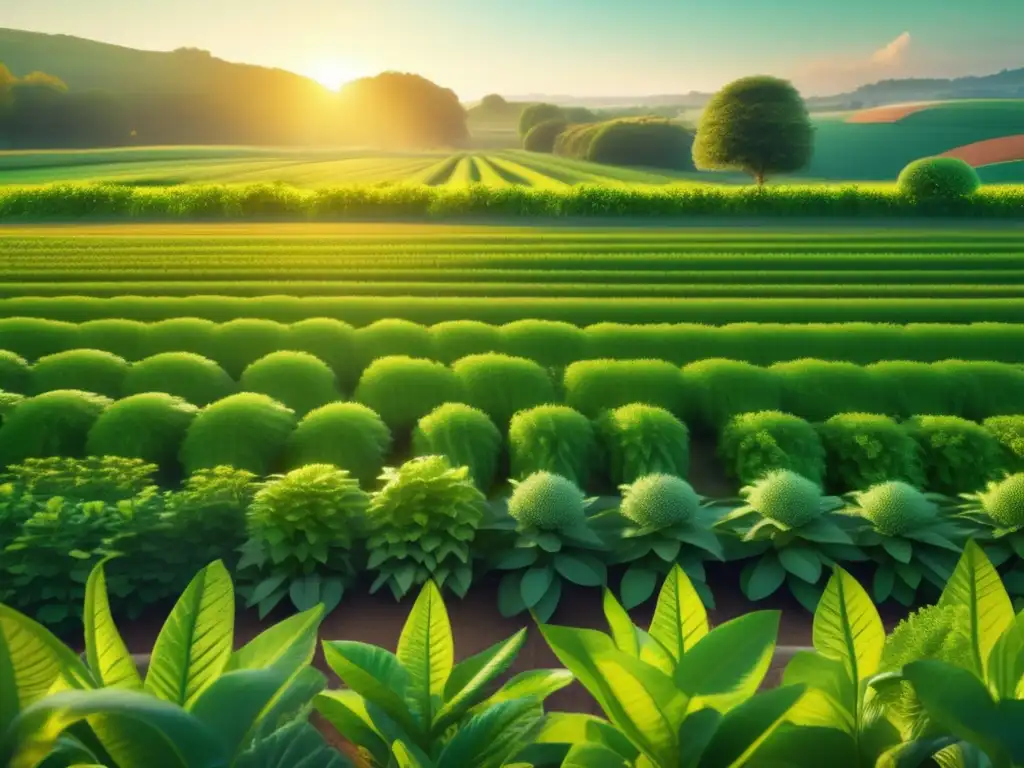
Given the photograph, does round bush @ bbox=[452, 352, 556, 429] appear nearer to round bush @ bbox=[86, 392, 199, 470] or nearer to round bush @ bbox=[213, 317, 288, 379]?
round bush @ bbox=[86, 392, 199, 470]

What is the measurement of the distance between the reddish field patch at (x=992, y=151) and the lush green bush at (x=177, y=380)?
1974 centimetres

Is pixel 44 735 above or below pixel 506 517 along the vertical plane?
above

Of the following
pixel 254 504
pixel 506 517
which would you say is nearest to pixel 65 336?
pixel 254 504

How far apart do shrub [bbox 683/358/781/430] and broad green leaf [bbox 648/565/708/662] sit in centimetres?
389

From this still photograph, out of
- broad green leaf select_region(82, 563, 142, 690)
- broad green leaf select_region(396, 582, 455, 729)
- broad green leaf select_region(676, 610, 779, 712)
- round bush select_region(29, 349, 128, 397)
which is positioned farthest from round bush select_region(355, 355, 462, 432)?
broad green leaf select_region(676, 610, 779, 712)

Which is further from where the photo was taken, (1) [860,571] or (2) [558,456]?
(2) [558,456]

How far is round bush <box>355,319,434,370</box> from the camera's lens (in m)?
6.19

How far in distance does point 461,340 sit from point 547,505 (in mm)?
3339

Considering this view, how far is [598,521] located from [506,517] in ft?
1.31

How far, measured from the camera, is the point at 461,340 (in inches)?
249

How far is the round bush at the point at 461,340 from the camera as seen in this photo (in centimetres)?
624

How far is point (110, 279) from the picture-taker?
916 centimetres

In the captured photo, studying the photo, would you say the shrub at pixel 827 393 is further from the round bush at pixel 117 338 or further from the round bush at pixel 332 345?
the round bush at pixel 117 338

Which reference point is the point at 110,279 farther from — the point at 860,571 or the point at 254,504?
the point at 860,571
